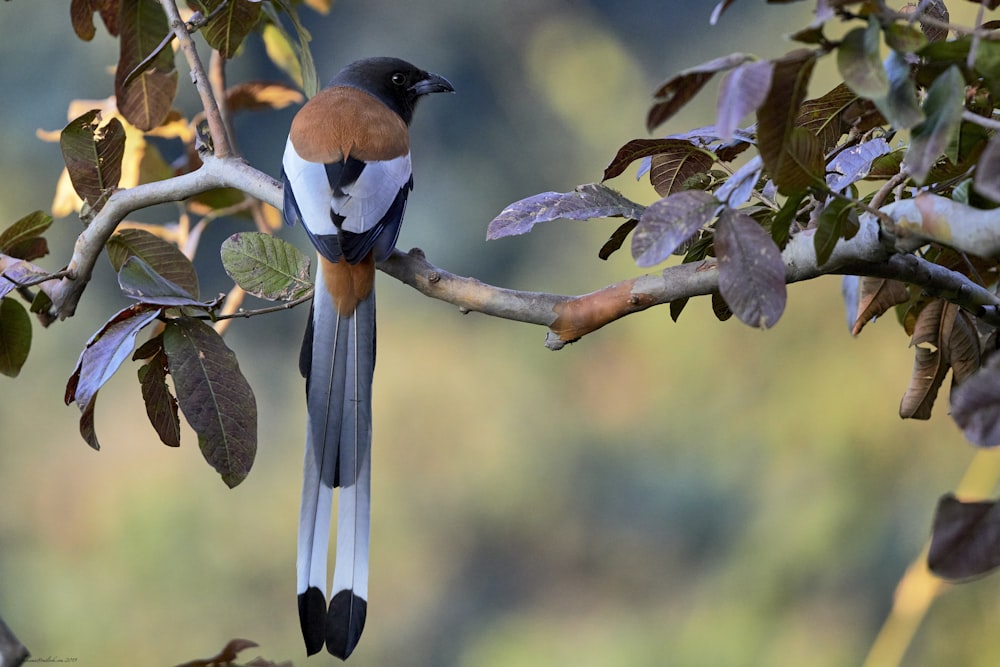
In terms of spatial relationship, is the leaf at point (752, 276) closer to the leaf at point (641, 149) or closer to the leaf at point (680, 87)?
the leaf at point (680, 87)

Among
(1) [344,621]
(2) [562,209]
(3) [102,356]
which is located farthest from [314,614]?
(2) [562,209]

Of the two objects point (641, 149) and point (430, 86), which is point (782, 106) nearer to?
point (641, 149)

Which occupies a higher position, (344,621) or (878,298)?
(878,298)

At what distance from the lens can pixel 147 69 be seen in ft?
4.20

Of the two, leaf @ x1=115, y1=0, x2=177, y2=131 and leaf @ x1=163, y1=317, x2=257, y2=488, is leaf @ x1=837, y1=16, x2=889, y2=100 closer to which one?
leaf @ x1=163, y1=317, x2=257, y2=488

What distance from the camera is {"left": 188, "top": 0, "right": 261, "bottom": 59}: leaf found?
4.12 feet

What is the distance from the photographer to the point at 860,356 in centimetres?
269

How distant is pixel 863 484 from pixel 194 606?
5.85 ft

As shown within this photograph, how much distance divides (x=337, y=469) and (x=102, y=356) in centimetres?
30

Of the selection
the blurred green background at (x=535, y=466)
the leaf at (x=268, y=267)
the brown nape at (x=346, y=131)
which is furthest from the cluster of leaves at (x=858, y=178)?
the blurred green background at (x=535, y=466)

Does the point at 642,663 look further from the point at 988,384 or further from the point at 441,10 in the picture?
the point at 988,384

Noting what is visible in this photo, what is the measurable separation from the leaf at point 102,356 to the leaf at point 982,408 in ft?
2.16

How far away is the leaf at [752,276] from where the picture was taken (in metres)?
0.69

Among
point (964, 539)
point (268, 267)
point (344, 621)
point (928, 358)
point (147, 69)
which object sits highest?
point (147, 69)
